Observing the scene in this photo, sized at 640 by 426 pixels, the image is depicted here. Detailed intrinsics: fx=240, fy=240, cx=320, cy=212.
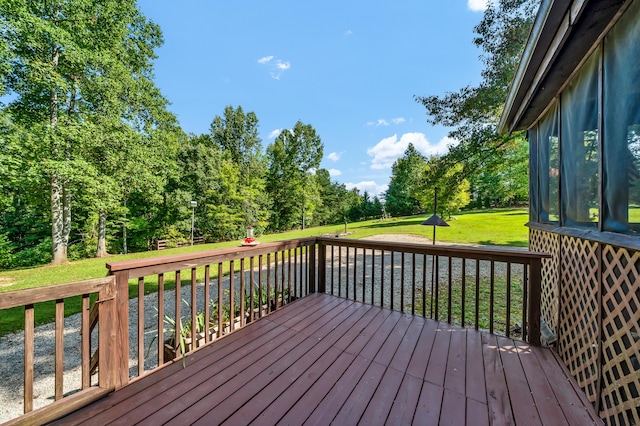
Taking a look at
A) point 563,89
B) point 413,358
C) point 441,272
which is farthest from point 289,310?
point 441,272

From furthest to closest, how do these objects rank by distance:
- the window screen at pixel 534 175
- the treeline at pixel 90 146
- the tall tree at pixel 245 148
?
the tall tree at pixel 245 148 < the treeline at pixel 90 146 < the window screen at pixel 534 175

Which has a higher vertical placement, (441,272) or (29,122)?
(29,122)

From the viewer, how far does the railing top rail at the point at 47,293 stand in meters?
1.30

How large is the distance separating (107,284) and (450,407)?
2430 mm

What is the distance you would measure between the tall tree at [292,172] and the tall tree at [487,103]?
1529 centimetres

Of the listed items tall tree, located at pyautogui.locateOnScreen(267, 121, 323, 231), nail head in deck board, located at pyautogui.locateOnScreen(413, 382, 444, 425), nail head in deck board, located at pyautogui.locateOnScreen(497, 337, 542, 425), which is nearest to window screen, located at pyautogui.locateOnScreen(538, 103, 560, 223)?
nail head in deck board, located at pyautogui.locateOnScreen(497, 337, 542, 425)

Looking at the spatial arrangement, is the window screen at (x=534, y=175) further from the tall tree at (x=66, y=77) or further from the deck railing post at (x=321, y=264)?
the tall tree at (x=66, y=77)

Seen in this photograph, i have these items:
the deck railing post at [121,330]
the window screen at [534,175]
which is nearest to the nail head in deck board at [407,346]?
the deck railing post at [121,330]

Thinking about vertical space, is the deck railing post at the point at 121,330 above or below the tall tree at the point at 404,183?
below

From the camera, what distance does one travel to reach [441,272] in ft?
22.4

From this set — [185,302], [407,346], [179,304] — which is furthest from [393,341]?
[185,302]

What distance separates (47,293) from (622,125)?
358 cm

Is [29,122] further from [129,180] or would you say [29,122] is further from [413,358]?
[413,358]

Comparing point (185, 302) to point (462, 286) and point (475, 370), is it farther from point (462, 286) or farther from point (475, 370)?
point (462, 286)
